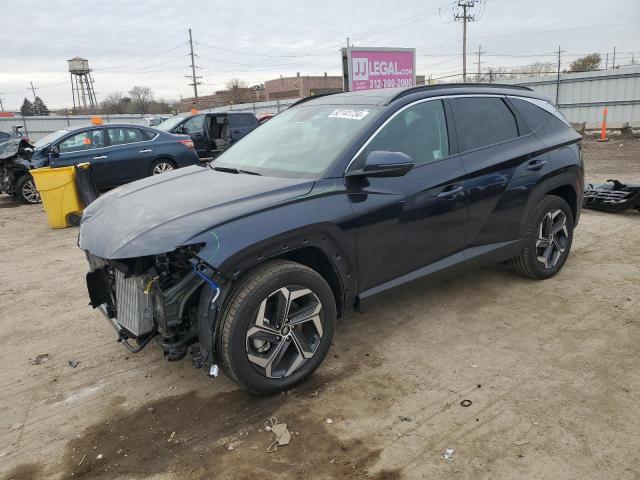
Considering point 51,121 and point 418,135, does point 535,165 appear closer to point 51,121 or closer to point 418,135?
point 418,135

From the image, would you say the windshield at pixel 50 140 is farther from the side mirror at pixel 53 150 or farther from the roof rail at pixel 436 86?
the roof rail at pixel 436 86

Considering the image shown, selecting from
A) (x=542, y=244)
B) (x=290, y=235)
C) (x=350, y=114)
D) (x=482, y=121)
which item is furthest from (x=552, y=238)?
(x=290, y=235)

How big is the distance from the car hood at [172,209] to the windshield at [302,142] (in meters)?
0.19

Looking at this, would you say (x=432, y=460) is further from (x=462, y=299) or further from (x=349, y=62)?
(x=349, y=62)

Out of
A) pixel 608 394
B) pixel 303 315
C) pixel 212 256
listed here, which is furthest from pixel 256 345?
pixel 608 394

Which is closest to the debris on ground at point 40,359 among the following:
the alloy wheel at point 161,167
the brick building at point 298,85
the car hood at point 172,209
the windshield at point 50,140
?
the car hood at point 172,209

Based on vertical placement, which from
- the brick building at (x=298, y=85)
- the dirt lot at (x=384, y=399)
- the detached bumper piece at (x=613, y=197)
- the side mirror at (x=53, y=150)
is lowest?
the dirt lot at (x=384, y=399)

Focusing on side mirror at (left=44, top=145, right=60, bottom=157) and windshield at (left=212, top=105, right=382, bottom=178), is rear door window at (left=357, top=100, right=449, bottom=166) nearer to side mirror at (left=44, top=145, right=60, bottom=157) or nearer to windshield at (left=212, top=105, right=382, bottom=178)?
windshield at (left=212, top=105, right=382, bottom=178)

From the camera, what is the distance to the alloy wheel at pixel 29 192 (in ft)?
34.5

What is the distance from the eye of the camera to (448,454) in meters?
Result: 2.48

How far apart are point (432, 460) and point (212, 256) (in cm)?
151

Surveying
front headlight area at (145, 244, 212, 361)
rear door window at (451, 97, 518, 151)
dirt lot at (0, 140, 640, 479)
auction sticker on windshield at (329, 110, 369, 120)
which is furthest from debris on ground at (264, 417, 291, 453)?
rear door window at (451, 97, 518, 151)

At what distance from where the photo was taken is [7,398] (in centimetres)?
318

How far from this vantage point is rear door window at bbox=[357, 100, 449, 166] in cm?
341
